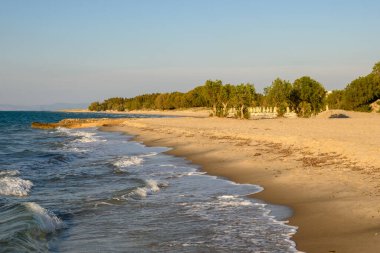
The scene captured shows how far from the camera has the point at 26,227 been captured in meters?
11.1

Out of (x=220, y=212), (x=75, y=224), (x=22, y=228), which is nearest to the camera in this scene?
(x=22, y=228)

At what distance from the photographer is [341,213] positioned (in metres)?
11.7

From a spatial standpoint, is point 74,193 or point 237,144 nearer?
point 74,193

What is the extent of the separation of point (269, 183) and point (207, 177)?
3.88 m

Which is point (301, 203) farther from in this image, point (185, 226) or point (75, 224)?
point (75, 224)

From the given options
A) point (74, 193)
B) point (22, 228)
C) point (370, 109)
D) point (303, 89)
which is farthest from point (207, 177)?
point (370, 109)

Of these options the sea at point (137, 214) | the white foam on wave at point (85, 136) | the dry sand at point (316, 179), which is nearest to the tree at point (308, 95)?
the white foam on wave at point (85, 136)

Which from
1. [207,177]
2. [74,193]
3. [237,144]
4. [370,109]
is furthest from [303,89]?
[74,193]

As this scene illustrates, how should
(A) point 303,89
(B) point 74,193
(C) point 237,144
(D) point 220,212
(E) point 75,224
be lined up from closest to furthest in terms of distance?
(E) point 75,224, (D) point 220,212, (B) point 74,193, (C) point 237,144, (A) point 303,89

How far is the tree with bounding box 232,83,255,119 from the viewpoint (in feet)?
278

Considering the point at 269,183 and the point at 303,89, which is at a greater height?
the point at 303,89

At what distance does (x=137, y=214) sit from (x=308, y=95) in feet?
246

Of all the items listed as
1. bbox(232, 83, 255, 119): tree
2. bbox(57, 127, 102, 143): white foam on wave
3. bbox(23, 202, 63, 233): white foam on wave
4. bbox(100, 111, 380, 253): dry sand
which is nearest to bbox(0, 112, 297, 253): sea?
bbox(23, 202, 63, 233): white foam on wave

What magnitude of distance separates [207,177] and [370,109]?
76.4 m
